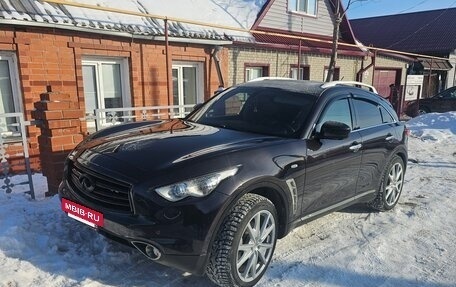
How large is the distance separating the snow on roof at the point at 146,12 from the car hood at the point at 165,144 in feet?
A: 14.5

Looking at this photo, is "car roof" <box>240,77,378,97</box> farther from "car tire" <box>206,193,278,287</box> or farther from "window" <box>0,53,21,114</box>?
"window" <box>0,53,21,114</box>

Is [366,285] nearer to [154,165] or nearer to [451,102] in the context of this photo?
[154,165]

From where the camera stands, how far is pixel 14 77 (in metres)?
6.88

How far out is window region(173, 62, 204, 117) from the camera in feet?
32.0

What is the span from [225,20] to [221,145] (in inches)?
347

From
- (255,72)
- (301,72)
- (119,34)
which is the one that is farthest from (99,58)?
(301,72)

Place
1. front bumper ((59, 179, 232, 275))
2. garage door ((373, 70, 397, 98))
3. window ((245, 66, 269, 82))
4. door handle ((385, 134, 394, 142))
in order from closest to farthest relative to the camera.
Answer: front bumper ((59, 179, 232, 275)) → door handle ((385, 134, 394, 142)) → window ((245, 66, 269, 82)) → garage door ((373, 70, 397, 98))

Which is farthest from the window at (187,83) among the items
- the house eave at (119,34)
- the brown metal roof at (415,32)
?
the brown metal roof at (415,32)

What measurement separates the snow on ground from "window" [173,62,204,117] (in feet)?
19.3

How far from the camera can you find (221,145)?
9.96 ft

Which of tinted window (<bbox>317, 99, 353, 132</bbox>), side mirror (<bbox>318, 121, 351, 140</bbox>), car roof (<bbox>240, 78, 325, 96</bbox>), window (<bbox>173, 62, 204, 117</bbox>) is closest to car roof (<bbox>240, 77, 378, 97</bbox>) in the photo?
car roof (<bbox>240, 78, 325, 96</bbox>)

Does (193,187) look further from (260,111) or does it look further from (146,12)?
(146,12)

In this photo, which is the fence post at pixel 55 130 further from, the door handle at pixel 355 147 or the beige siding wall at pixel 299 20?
the beige siding wall at pixel 299 20

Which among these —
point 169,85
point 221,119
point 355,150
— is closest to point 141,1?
point 169,85
